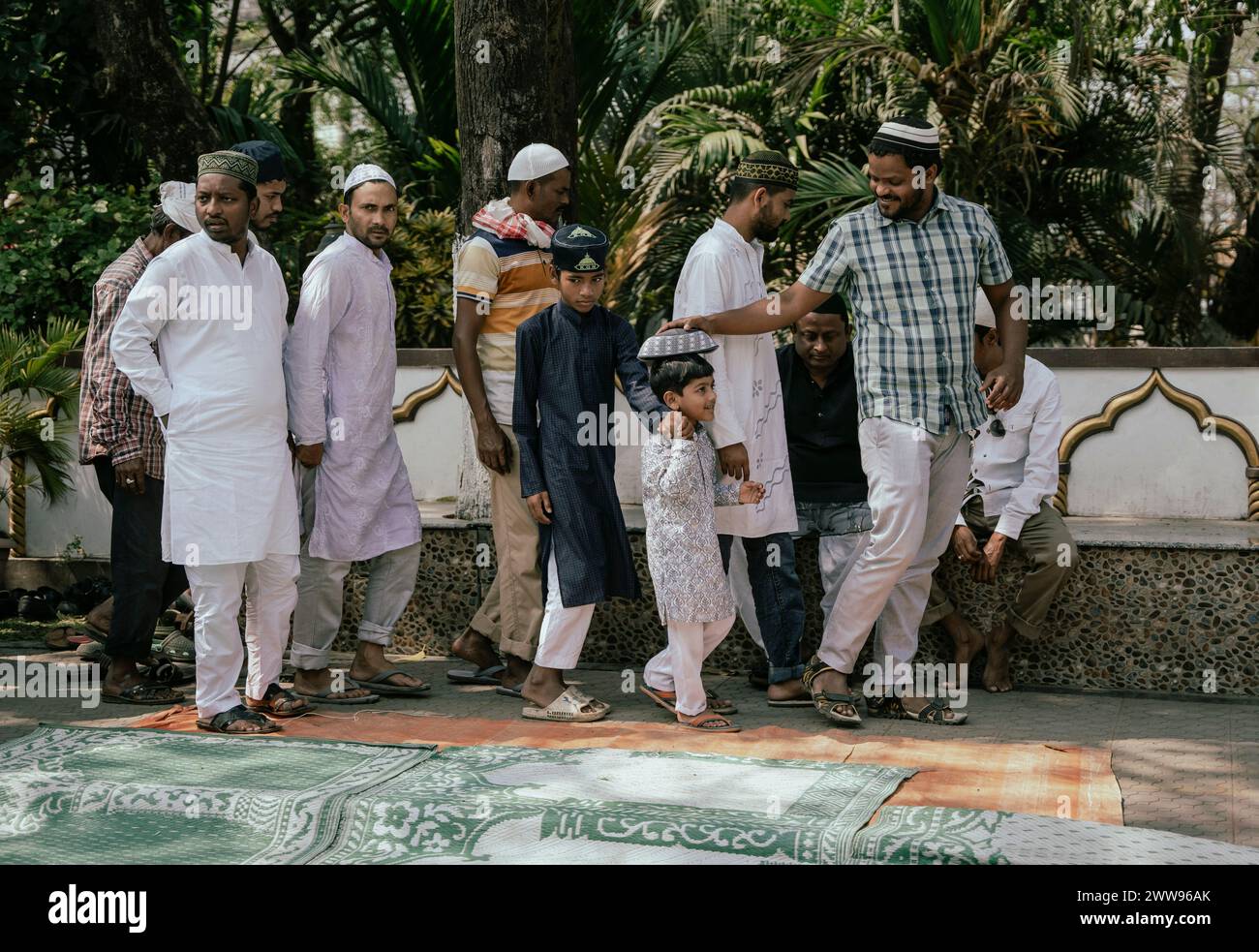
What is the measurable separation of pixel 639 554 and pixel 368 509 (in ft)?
3.85

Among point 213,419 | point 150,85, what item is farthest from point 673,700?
point 150,85

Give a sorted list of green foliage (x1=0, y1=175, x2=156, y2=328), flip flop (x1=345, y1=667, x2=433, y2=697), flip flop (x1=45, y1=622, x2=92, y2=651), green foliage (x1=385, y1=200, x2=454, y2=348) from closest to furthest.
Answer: flip flop (x1=345, y1=667, x2=433, y2=697) → flip flop (x1=45, y1=622, x2=92, y2=651) → green foliage (x1=0, y1=175, x2=156, y2=328) → green foliage (x1=385, y1=200, x2=454, y2=348)

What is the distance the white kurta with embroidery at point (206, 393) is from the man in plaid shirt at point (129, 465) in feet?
1.90

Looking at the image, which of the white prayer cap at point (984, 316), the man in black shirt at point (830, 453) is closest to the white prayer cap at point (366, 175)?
the man in black shirt at point (830, 453)

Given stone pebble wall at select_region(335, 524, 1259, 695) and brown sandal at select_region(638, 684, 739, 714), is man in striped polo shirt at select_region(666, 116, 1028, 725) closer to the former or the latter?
brown sandal at select_region(638, 684, 739, 714)

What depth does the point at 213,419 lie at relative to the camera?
16.3ft

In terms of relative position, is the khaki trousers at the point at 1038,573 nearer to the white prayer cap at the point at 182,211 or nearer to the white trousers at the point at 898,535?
the white trousers at the point at 898,535

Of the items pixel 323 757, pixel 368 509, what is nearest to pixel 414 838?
pixel 323 757

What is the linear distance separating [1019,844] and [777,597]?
1977mm

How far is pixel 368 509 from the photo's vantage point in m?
5.64

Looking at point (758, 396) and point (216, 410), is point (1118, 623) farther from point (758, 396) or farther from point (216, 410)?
point (216, 410)

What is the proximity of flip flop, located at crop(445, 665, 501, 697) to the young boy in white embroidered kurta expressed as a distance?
0.98 meters

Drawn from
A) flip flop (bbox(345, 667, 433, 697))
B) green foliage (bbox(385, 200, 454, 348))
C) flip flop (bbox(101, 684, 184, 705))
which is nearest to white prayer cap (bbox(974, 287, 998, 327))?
flip flop (bbox(345, 667, 433, 697))

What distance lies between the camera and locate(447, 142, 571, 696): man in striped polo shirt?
18.2 feet
